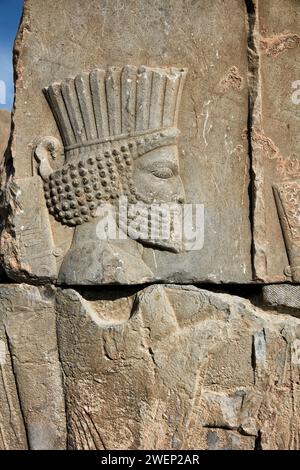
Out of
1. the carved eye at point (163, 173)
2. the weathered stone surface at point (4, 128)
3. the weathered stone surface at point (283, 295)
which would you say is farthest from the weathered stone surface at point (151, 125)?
the weathered stone surface at point (4, 128)

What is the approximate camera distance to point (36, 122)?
326 cm

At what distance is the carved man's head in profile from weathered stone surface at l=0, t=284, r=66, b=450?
53 centimetres

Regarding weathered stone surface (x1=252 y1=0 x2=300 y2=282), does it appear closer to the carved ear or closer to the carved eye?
the carved eye

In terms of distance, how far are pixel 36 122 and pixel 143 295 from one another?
1082mm

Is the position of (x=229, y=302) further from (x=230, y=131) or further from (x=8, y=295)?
(x=8, y=295)

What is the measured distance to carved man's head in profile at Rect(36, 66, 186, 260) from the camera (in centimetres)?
304

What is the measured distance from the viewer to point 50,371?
3.26 meters

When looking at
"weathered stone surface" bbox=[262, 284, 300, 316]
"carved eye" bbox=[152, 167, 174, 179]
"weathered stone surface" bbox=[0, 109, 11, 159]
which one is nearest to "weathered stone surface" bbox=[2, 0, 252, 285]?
"carved eye" bbox=[152, 167, 174, 179]

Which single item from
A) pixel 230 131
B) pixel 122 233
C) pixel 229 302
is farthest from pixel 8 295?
pixel 230 131

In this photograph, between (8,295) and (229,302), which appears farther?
(8,295)

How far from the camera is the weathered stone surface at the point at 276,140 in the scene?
2.96m

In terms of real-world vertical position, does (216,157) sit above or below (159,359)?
above
